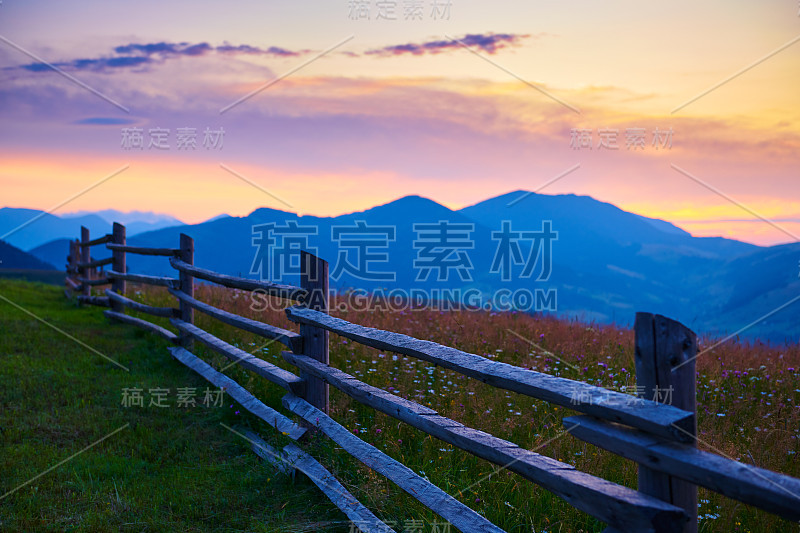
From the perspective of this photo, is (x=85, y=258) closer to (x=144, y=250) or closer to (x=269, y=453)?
(x=144, y=250)

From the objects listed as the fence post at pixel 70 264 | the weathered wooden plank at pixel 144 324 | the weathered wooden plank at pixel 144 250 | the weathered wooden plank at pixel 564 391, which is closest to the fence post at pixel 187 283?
the weathered wooden plank at pixel 144 250

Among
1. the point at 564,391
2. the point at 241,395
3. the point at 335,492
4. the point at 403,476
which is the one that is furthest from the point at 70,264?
the point at 564,391

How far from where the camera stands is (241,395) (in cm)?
642

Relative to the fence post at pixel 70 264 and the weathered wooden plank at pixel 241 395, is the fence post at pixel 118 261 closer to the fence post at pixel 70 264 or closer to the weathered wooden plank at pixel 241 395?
the weathered wooden plank at pixel 241 395

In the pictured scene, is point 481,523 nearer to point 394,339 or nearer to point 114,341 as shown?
point 394,339

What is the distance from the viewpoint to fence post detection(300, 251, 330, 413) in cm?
520

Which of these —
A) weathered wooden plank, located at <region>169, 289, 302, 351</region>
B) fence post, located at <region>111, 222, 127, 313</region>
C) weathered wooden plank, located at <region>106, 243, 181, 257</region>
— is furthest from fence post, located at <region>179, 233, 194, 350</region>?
fence post, located at <region>111, 222, 127, 313</region>

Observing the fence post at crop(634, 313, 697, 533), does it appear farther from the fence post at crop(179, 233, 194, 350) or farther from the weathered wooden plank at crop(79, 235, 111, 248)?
the weathered wooden plank at crop(79, 235, 111, 248)

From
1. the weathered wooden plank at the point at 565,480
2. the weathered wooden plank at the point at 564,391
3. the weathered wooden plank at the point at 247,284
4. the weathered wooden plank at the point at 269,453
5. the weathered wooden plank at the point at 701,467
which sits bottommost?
the weathered wooden plank at the point at 269,453

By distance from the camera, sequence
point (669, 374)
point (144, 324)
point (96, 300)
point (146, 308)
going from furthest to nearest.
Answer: point (96, 300), point (144, 324), point (146, 308), point (669, 374)

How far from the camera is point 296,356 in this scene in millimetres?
5406

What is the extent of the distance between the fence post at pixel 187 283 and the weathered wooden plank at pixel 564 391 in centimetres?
576

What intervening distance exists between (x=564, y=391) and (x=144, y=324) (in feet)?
33.1

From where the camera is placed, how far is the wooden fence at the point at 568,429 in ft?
7.18
